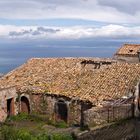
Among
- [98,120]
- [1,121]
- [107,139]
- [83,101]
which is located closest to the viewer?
[107,139]

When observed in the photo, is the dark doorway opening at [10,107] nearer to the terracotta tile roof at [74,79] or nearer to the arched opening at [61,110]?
the terracotta tile roof at [74,79]

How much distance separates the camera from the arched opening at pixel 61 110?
38062mm

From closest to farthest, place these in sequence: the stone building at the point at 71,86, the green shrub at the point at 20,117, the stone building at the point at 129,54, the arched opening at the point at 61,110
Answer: the stone building at the point at 71,86 < the arched opening at the point at 61,110 < the green shrub at the point at 20,117 < the stone building at the point at 129,54

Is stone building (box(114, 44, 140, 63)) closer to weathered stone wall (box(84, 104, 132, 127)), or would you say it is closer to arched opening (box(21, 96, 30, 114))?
arched opening (box(21, 96, 30, 114))

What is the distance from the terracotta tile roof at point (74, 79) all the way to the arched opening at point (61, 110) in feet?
2.66

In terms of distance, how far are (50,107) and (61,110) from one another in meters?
1.03

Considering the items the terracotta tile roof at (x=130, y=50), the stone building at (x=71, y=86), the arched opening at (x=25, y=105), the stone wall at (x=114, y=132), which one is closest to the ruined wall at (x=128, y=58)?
the terracotta tile roof at (x=130, y=50)

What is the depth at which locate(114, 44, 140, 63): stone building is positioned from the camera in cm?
5272

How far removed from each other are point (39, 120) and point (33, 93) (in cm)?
238

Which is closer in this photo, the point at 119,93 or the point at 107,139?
the point at 107,139

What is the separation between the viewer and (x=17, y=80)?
4281cm

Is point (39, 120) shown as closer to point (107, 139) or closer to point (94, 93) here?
point (94, 93)

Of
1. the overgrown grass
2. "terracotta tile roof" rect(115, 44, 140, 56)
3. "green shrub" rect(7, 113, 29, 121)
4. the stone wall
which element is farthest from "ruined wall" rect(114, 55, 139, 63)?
the stone wall

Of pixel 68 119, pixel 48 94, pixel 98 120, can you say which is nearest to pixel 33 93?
pixel 48 94
